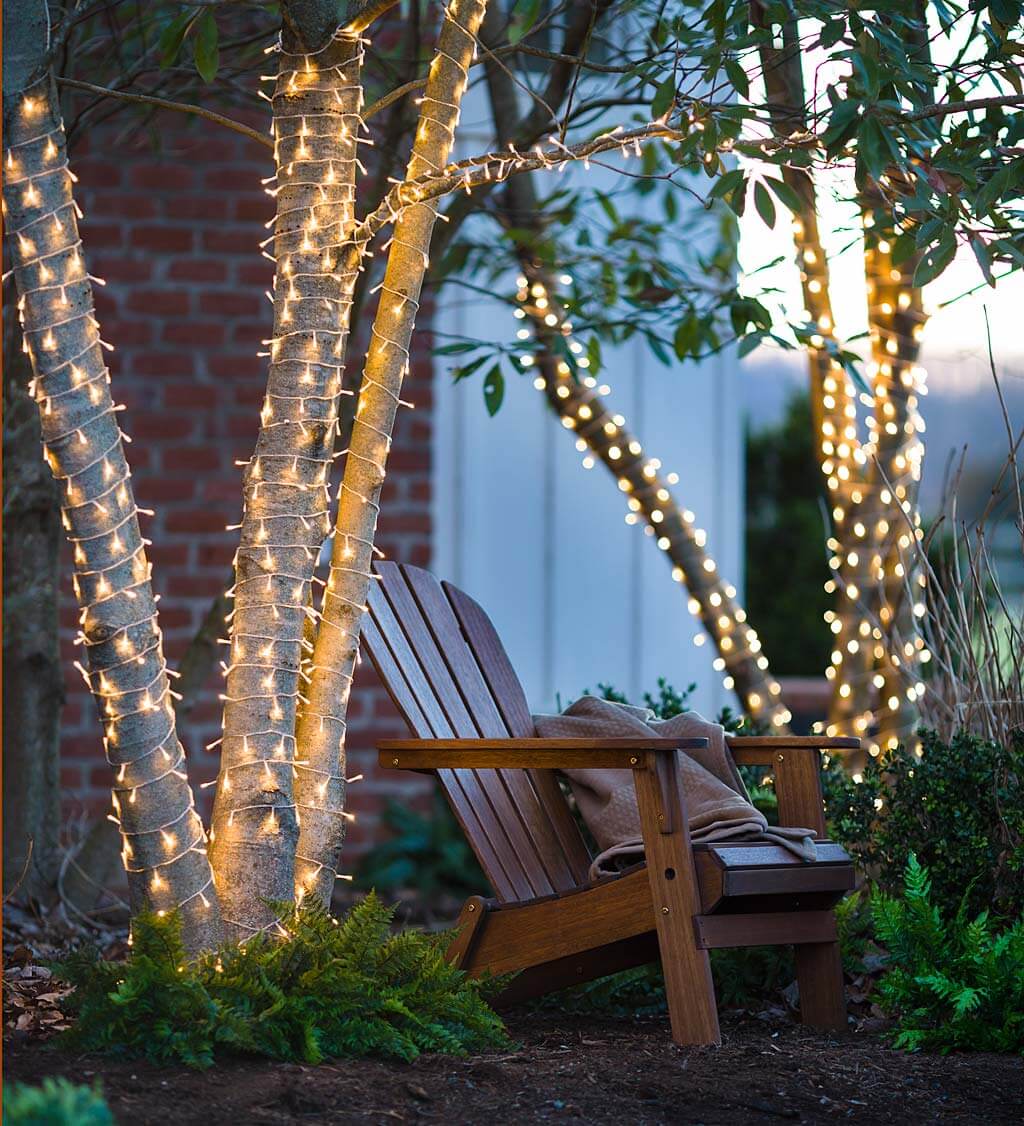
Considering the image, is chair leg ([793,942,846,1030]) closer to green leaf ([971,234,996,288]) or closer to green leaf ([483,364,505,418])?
green leaf ([971,234,996,288])

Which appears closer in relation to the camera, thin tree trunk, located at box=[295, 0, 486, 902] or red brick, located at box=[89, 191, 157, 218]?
thin tree trunk, located at box=[295, 0, 486, 902]

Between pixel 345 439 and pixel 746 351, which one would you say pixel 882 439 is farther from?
pixel 345 439

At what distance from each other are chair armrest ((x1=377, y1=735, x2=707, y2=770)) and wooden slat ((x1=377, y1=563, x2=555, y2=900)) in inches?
8.7

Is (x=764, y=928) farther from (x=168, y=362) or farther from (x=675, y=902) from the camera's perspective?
(x=168, y=362)

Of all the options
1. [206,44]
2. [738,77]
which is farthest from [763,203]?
[206,44]

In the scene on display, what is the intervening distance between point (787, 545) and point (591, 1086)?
6.88 m

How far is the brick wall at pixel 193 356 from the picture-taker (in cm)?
450

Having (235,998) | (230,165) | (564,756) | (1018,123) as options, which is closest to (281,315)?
(564,756)

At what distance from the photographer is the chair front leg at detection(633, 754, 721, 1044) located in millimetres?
2338

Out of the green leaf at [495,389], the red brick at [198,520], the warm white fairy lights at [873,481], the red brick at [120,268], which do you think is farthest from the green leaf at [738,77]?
the red brick at [120,268]

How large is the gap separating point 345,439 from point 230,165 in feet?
A: 4.95

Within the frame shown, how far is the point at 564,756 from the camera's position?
244 cm

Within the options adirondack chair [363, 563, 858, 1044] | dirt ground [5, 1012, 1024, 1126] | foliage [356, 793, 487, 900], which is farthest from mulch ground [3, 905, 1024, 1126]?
foliage [356, 793, 487, 900]

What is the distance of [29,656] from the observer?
3535 millimetres
